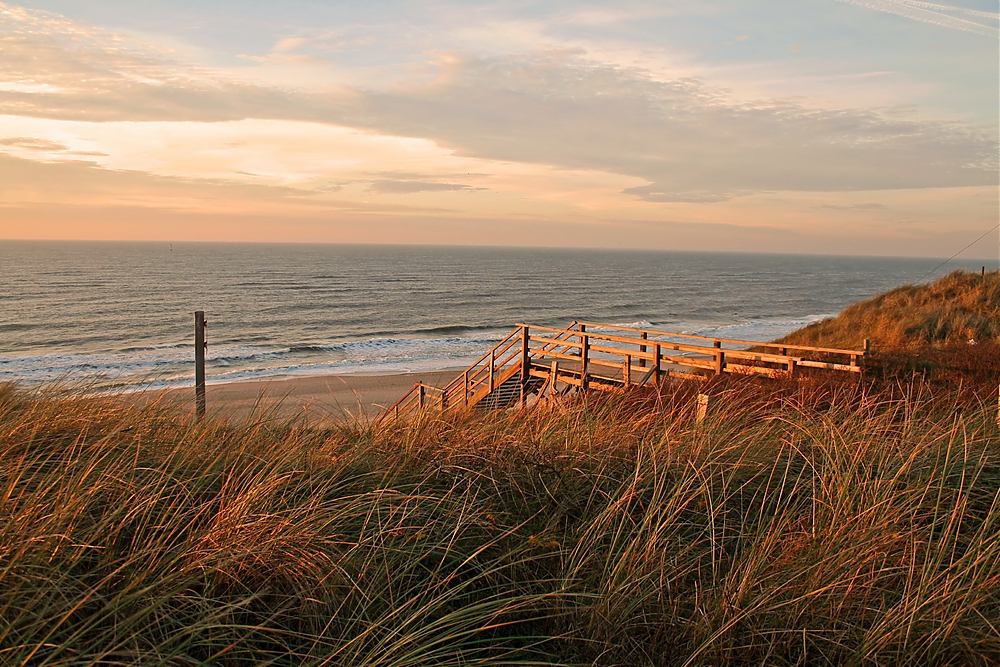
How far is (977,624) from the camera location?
2920 mm

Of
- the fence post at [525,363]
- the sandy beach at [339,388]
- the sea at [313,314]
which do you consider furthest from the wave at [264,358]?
the fence post at [525,363]

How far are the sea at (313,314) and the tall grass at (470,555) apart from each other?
3.29 meters

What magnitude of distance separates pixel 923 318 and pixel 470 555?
2171cm

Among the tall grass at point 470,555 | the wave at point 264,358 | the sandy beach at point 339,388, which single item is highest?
the tall grass at point 470,555

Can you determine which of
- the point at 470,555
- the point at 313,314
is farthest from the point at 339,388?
the point at 470,555

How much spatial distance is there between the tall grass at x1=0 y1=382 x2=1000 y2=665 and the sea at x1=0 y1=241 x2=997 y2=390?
3294 millimetres

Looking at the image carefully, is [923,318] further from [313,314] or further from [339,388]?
[313,314]

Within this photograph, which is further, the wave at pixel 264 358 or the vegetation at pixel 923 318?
the wave at pixel 264 358

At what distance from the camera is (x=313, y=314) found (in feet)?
180

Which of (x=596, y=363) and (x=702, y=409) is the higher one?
(x=702, y=409)

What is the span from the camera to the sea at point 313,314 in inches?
1399

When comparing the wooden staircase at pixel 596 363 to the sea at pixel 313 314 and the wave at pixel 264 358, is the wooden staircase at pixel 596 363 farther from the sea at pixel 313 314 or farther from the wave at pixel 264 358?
the wave at pixel 264 358

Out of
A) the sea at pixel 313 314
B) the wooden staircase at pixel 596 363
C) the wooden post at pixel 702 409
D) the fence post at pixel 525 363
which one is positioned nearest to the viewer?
the wooden post at pixel 702 409

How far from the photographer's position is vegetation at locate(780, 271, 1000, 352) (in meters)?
19.0
